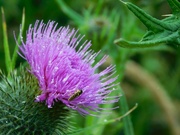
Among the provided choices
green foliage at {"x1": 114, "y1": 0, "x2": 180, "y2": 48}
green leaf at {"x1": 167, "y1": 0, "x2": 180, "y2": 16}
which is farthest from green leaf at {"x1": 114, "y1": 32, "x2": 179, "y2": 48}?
green leaf at {"x1": 167, "y1": 0, "x2": 180, "y2": 16}

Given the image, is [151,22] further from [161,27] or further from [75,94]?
[75,94]

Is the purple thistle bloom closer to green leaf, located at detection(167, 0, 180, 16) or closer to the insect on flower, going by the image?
the insect on flower

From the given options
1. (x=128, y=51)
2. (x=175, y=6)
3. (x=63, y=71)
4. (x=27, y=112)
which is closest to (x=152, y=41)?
(x=175, y=6)

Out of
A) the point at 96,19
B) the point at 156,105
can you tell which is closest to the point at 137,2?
the point at 96,19

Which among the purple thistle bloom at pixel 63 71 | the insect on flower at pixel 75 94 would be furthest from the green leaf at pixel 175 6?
the insect on flower at pixel 75 94

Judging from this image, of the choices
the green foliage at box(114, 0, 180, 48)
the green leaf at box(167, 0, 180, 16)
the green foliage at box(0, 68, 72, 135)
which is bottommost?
the green foliage at box(0, 68, 72, 135)

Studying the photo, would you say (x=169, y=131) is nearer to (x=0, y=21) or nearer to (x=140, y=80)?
(x=140, y=80)
